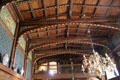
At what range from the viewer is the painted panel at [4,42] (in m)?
4.13

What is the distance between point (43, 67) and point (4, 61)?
6.92 metres

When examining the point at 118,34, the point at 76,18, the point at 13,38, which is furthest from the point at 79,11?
the point at 13,38

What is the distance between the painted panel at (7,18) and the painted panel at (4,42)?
41 cm

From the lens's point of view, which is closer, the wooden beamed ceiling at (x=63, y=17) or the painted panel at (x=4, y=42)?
the painted panel at (x=4, y=42)

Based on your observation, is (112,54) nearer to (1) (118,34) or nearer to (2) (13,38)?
(1) (118,34)

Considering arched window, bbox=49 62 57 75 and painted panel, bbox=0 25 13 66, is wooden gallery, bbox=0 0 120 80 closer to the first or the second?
painted panel, bbox=0 25 13 66

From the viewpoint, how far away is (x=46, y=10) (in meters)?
5.73

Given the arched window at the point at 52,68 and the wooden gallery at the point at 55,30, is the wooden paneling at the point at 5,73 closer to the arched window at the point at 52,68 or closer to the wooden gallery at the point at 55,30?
the wooden gallery at the point at 55,30

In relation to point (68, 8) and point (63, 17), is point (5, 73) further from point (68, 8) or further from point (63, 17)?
point (68, 8)

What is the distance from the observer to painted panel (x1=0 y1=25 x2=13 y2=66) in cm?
413

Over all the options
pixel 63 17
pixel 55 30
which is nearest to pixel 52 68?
pixel 55 30

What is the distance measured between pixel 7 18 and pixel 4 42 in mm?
1065

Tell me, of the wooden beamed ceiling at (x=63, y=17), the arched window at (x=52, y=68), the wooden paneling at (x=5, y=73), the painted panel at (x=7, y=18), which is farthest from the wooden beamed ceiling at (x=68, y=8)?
the arched window at (x=52, y=68)

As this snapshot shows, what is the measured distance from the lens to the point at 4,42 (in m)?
4.35
